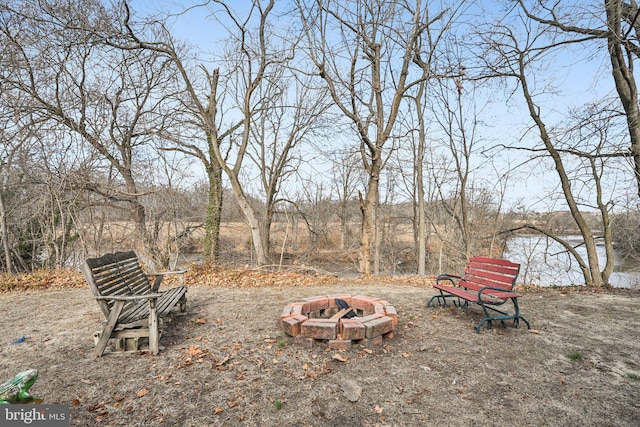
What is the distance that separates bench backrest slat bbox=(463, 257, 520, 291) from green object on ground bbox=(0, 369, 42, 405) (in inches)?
176

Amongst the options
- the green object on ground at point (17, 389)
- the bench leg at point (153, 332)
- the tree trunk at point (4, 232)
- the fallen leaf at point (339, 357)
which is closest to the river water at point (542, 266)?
the fallen leaf at point (339, 357)

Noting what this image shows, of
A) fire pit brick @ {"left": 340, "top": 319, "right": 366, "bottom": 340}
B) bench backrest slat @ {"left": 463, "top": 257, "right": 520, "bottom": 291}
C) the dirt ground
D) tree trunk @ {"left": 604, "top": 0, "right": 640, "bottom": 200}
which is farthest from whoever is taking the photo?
tree trunk @ {"left": 604, "top": 0, "right": 640, "bottom": 200}

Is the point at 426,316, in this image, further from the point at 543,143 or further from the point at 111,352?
the point at 543,143

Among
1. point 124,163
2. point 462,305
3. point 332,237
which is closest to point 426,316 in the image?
point 462,305

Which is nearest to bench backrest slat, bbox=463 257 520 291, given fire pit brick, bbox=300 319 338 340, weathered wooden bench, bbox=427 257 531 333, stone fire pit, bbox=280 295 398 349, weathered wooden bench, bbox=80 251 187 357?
weathered wooden bench, bbox=427 257 531 333

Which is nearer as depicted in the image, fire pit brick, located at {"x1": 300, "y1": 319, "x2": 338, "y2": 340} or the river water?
fire pit brick, located at {"x1": 300, "y1": 319, "x2": 338, "y2": 340}

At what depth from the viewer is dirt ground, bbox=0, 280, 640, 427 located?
2.38 m

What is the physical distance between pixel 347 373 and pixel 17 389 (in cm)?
237

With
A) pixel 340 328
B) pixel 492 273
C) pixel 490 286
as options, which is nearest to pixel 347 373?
pixel 340 328

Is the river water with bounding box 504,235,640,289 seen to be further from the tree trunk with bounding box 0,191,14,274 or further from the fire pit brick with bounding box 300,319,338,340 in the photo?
the tree trunk with bounding box 0,191,14,274

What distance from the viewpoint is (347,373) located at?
116 inches

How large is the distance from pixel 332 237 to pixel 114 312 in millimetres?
14313

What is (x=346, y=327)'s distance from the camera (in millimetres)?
3412

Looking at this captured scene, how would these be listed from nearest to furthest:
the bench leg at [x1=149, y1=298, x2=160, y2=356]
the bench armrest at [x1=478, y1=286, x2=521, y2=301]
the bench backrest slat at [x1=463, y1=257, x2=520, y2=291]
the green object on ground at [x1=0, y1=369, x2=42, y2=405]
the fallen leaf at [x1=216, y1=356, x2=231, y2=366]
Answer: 1. the green object on ground at [x1=0, y1=369, x2=42, y2=405]
2. the fallen leaf at [x1=216, y1=356, x2=231, y2=366]
3. the bench leg at [x1=149, y1=298, x2=160, y2=356]
4. the bench armrest at [x1=478, y1=286, x2=521, y2=301]
5. the bench backrest slat at [x1=463, y1=257, x2=520, y2=291]
